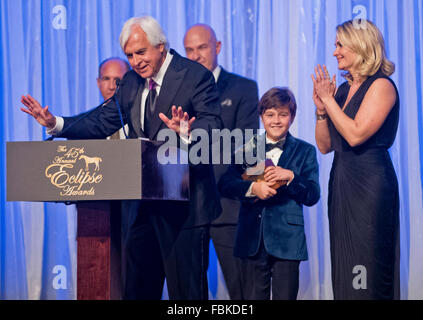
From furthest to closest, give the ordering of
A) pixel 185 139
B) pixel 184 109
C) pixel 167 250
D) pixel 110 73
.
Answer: pixel 110 73
pixel 184 109
pixel 167 250
pixel 185 139

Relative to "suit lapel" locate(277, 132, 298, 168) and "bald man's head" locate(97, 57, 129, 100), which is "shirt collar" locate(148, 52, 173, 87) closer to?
"suit lapel" locate(277, 132, 298, 168)

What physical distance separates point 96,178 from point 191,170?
1.67ft

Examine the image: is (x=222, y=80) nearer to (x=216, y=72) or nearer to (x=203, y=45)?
(x=216, y=72)

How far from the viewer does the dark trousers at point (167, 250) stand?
257 centimetres

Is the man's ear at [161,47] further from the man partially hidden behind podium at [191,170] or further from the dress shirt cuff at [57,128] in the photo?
the dress shirt cuff at [57,128]

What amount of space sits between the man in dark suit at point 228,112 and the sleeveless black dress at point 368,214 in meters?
0.67

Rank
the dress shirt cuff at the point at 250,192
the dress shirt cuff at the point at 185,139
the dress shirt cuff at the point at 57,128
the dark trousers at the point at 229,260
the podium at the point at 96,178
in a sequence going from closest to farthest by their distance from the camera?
the podium at the point at 96,178 → the dress shirt cuff at the point at 185,139 → the dress shirt cuff at the point at 57,128 → the dress shirt cuff at the point at 250,192 → the dark trousers at the point at 229,260

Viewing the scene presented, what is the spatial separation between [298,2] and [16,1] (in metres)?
1.98

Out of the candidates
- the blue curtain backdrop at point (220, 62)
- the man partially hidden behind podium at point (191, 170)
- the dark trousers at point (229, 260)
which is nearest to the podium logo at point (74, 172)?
the man partially hidden behind podium at point (191, 170)

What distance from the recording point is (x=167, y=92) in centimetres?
268

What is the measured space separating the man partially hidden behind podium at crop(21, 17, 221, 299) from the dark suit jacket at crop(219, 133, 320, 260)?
0.43 meters

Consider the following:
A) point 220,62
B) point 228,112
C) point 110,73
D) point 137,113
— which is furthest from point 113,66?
point 137,113

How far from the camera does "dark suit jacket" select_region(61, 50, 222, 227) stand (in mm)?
2623
